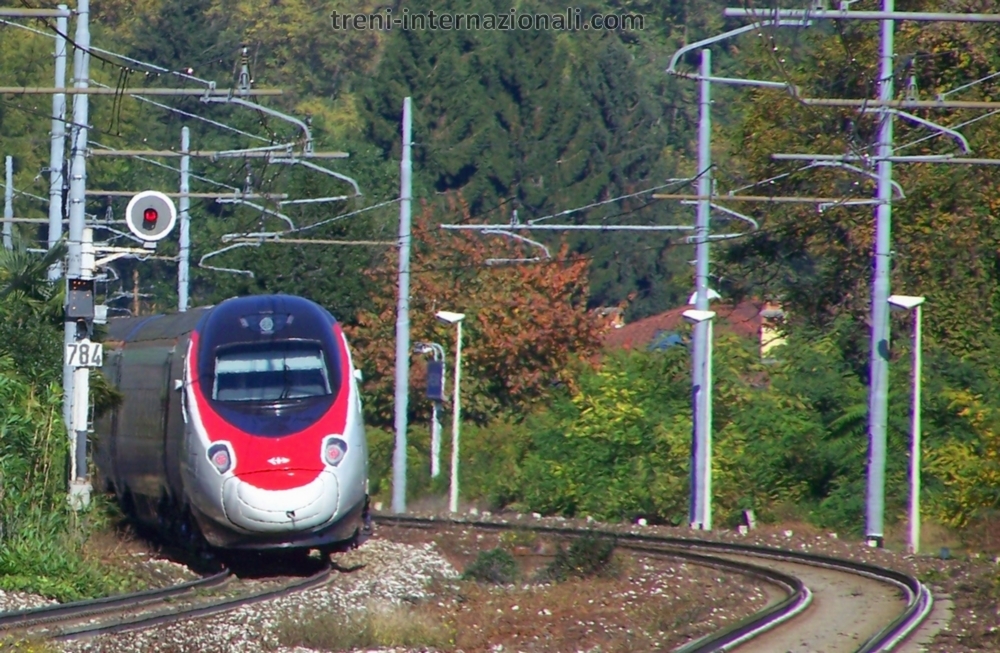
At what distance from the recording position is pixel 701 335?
29.5 metres

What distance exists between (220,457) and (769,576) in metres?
6.46

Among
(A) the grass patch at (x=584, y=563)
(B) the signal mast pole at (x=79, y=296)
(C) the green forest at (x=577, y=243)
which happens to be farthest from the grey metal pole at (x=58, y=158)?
(A) the grass patch at (x=584, y=563)

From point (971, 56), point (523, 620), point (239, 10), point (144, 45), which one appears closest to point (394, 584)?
point (523, 620)

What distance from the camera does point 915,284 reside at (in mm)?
37219

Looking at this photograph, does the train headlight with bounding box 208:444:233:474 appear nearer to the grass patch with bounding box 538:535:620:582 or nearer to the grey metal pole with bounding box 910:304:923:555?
the grass patch with bounding box 538:535:620:582

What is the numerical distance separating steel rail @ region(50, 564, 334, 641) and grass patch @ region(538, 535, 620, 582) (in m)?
2.78

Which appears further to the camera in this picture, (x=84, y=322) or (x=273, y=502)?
(x=84, y=322)

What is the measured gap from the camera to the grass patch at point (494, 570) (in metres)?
19.5

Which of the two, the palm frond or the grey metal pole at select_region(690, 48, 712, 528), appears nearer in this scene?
the palm frond

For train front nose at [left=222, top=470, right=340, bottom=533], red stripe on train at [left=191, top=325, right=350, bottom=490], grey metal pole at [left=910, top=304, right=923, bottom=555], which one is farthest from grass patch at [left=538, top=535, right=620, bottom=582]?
grey metal pole at [left=910, top=304, right=923, bottom=555]

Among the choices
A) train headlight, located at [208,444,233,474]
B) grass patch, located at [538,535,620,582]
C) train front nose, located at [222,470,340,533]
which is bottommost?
grass patch, located at [538,535,620,582]

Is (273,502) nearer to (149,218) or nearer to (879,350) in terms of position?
(149,218)

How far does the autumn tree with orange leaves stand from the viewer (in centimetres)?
4784

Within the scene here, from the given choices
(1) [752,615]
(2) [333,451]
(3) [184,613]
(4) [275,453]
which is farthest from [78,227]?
(1) [752,615]
